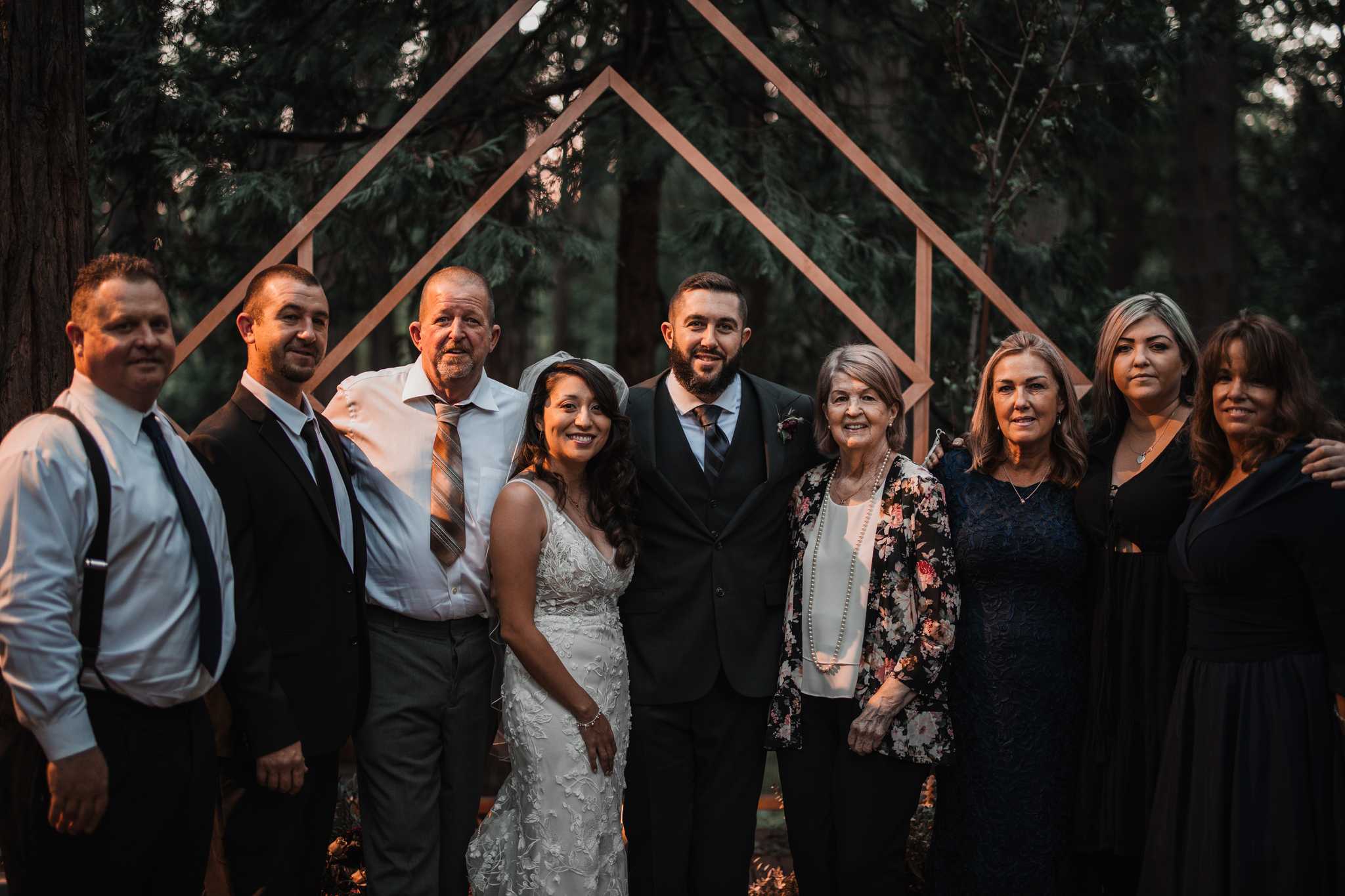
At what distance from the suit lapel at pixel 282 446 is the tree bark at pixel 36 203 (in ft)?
3.43

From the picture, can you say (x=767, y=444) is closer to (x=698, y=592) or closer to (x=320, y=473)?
(x=698, y=592)

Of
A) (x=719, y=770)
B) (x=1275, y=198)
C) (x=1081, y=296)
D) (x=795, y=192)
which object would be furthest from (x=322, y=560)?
(x=1275, y=198)

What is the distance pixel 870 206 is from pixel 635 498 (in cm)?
453

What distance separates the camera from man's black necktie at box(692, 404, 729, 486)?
3.79m

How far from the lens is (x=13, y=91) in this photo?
3766mm

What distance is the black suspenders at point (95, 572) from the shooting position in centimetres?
255

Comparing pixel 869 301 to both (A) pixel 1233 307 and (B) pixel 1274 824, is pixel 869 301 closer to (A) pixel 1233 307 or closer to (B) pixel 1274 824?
(B) pixel 1274 824

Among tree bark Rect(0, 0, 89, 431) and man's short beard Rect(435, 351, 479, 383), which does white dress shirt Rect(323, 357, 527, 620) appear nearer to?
man's short beard Rect(435, 351, 479, 383)

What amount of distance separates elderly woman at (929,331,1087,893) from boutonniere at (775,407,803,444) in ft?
1.99

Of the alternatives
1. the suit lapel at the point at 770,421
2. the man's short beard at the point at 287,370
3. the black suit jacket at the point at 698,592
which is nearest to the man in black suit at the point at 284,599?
the man's short beard at the point at 287,370

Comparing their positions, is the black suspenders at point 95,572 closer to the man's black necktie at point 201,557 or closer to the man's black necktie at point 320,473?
the man's black necktie at point 201,557

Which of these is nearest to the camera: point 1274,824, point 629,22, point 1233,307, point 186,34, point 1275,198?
point 1274,824

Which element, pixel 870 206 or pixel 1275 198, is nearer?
pixel 870 206

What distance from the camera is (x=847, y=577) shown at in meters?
3.64
